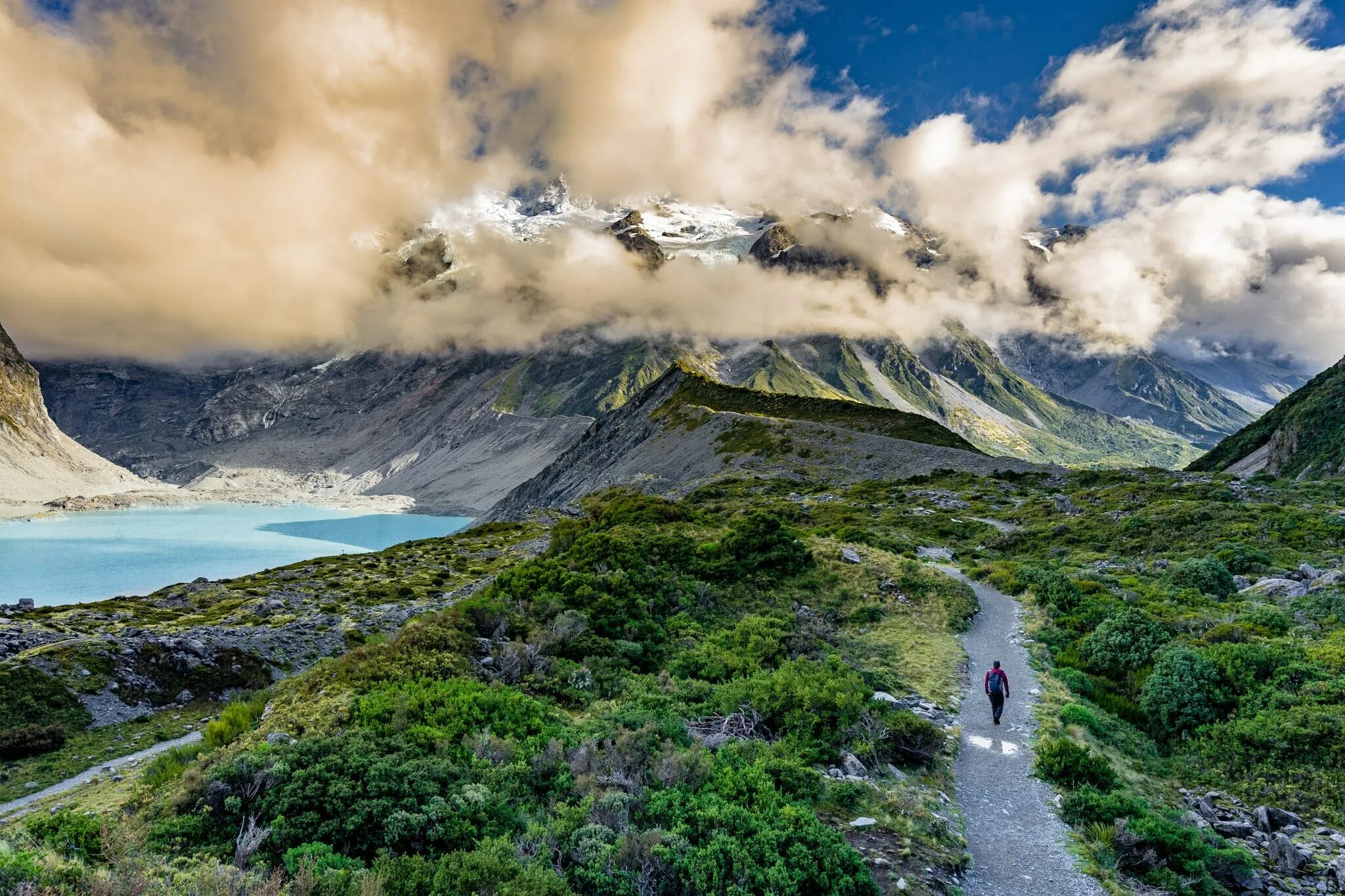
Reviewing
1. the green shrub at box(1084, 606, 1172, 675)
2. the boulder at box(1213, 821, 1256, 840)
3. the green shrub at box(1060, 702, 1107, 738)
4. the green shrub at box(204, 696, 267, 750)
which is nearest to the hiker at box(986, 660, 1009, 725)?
the green shrub at box(1060, 702, 1107, 738)

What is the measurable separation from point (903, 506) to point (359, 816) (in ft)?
195

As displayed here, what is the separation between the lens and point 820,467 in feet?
305

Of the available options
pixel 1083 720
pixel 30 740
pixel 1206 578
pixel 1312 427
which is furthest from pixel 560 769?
pixel 1312 427

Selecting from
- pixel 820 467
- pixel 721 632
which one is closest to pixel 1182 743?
pixel 721 632

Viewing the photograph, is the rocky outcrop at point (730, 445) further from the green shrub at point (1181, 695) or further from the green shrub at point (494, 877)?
the green shrub at point (494, 877)

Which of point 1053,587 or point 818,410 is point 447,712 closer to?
point 1053,587

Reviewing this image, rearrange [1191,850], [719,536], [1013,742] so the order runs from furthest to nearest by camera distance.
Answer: [719,536], [1013,742], [1191,850]

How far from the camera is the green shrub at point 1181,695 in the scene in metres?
15.1

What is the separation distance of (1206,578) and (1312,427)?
76.5m

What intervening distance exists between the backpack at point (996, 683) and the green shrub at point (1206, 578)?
55.8 feet

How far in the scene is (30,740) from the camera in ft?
70.2

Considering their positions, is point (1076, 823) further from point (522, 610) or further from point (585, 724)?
point (522, 610)

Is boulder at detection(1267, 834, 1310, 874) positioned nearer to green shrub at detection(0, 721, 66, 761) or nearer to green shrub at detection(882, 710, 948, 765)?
green shrub at detection(882, 710, 948, 765)

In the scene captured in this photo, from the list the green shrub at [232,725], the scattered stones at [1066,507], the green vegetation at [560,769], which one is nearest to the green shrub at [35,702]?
the green vegetation at [560,769]
